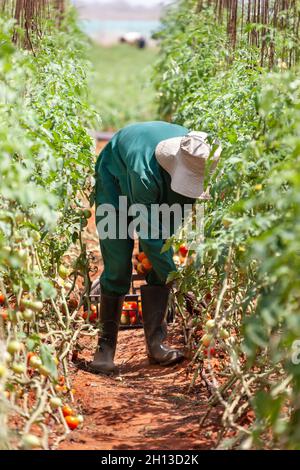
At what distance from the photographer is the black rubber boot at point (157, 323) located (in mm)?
4410

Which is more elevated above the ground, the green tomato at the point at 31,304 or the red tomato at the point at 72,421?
the green tomato at the point at 31,304

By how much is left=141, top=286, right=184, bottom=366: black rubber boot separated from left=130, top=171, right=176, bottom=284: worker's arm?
0.99 ft

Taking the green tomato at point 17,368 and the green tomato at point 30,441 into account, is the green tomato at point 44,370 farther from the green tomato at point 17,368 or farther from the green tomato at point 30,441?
the green tomato at point 30,441

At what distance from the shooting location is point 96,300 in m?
4.98

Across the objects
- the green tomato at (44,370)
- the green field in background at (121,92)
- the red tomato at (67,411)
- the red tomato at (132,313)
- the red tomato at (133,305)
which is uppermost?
the green tomato at (44,370)

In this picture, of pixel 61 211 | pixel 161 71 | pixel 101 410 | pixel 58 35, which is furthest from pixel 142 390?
pixel 161 71

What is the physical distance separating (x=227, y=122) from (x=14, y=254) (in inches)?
53.8

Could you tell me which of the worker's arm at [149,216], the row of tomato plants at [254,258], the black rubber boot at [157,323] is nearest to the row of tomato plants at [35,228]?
the worker's arm at [149,216]

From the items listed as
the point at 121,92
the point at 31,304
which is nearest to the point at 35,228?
the point at 31,304

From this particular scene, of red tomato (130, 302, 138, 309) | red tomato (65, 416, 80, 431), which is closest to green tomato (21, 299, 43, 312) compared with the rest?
red tomato (65, 416, 80, 431)

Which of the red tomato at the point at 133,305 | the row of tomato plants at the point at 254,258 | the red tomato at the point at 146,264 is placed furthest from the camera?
the red tomato at the point at 133,305

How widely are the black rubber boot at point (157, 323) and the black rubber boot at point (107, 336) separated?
0.14 metres

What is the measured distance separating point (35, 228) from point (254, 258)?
776 millimetres
